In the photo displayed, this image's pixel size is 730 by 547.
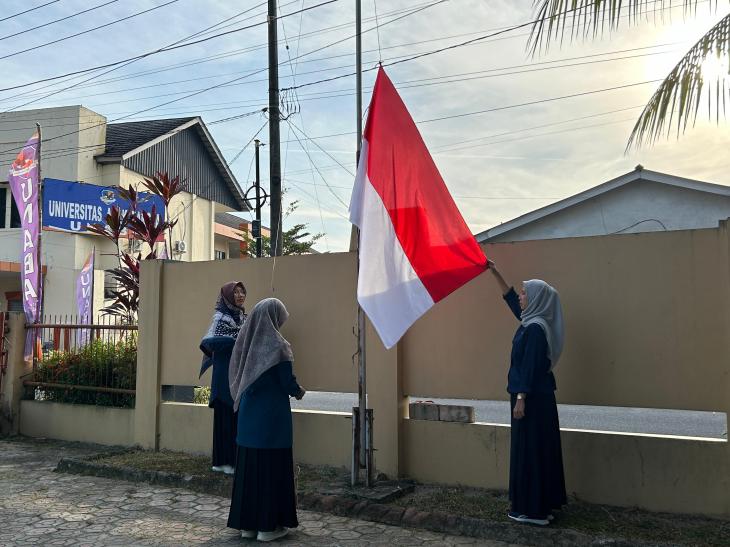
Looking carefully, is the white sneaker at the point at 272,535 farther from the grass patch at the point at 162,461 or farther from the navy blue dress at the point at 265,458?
the grass patch at the point at 162,461

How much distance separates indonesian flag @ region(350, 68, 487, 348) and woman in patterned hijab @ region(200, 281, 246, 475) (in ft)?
6.71

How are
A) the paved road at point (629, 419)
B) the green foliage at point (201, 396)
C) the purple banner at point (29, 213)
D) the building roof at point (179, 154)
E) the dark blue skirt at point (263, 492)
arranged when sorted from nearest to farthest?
1. the dark blue skirt at point (263, 492)
2. the green foliage at point (201, 396)
3. the paved road at point (629, 419)
4. the purple banner at point (29, 213)
5. the building roof at point (179, 154)

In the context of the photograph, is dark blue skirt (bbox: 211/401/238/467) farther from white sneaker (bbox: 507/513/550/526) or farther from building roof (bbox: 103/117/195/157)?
building roof (bbox: 103/117/195/157)

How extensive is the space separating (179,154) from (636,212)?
619 inches

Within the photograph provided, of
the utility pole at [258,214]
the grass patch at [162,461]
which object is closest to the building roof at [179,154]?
the utility pole at [258,214]

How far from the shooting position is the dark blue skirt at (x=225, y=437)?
279 inches

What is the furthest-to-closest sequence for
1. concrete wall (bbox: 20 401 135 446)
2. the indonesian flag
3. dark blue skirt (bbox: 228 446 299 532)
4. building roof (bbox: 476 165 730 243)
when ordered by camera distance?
building roof (bbox: 476 165 730 243), concrete wall (bbox: 20 401 135 446), the indonesian flag, dark blue skirt (bbox: 228 446 299 532)

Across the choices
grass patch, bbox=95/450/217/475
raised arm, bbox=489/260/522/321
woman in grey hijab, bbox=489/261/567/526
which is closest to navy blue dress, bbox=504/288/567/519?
woman in grey hijab, bbox=489/261/567/526

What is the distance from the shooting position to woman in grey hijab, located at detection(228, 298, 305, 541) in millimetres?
5168

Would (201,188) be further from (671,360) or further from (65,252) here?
(671,360)

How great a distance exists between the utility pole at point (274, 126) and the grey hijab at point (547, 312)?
8158mm

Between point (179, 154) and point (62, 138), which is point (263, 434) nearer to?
point (62, 138)

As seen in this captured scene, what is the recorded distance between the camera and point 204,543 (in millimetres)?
5156

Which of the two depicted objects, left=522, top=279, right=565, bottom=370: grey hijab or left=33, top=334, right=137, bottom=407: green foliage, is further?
left=33, top=334, right=137, bottom=407: green foliage
